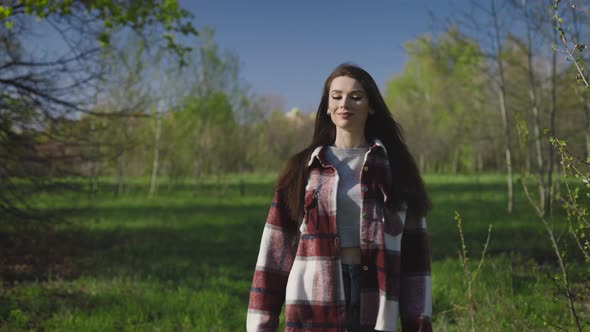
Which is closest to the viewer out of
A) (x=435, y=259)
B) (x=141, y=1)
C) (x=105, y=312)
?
(x=105, y=312)

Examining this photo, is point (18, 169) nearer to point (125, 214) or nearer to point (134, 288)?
point (134, 288)

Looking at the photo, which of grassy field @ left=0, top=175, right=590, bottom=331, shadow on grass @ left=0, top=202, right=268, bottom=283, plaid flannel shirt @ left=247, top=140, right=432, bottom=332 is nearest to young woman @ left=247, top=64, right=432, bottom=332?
plaid flannel shirt @ left=247, top=140, right=432, bottom=332

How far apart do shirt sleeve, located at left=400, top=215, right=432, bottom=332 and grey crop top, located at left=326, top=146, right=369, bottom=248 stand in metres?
0.25

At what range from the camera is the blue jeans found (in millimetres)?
2279

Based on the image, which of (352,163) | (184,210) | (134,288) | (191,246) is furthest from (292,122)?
(352,163)

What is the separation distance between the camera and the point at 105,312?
5262 mm

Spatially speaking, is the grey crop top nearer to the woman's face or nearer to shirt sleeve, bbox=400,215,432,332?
the woman's face

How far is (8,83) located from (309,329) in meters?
7.40

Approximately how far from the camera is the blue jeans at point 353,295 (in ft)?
7.48

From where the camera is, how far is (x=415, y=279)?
2295 mm


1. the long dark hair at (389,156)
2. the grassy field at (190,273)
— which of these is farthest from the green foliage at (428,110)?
the long dark hair at (389,156)

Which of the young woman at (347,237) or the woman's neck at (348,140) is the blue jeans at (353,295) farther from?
the woman's neck at (348,140)

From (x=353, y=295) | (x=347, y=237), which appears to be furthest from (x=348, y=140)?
(x=353, y=295)

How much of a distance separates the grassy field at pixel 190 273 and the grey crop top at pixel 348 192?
1005 mm
